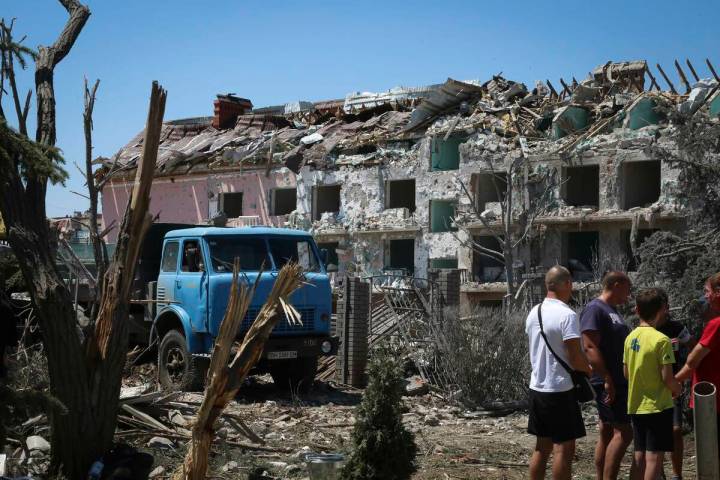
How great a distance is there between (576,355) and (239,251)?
8.33 meters

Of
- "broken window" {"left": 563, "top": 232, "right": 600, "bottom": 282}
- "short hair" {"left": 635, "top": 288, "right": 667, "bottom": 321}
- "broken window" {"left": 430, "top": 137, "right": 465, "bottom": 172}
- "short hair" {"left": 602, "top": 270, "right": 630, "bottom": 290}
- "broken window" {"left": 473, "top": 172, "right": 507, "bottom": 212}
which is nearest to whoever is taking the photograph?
"short hair" {"left": 635, "top": 288, "right": 667, "bottom": 321}

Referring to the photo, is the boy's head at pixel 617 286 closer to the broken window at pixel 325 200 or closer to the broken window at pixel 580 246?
the broken window at pixel 580 246

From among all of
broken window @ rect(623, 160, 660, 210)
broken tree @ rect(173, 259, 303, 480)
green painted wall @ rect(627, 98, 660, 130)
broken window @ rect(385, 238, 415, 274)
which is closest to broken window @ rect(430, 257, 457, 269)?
broken window @ rect(385, 238, 415, 274)

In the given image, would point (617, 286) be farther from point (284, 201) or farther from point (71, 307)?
point (284, 201)

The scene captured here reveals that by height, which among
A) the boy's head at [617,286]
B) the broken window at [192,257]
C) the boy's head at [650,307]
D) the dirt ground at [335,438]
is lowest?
the dirt ground at [335,438]

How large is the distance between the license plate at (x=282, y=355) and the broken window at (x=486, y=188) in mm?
22151

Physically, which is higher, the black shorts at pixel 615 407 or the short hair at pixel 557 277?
the short hair at pixel 557 277

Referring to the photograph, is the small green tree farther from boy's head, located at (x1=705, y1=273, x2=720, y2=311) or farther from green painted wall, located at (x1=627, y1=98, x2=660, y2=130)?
green painted wall, located at (x1=627, y1=98, x2=660, y2=130)

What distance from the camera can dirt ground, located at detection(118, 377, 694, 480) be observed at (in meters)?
8.33

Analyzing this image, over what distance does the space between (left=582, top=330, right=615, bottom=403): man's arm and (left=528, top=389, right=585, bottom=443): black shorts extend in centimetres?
51

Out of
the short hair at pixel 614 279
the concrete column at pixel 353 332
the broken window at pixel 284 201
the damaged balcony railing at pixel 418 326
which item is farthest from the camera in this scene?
the broken window at pixel 284 201

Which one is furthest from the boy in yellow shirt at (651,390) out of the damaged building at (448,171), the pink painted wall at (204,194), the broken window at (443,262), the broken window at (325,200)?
the pink painted wall at (204,194)

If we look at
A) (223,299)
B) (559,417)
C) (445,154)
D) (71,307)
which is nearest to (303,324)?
(223,299)

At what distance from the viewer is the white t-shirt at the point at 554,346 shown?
6.16m
